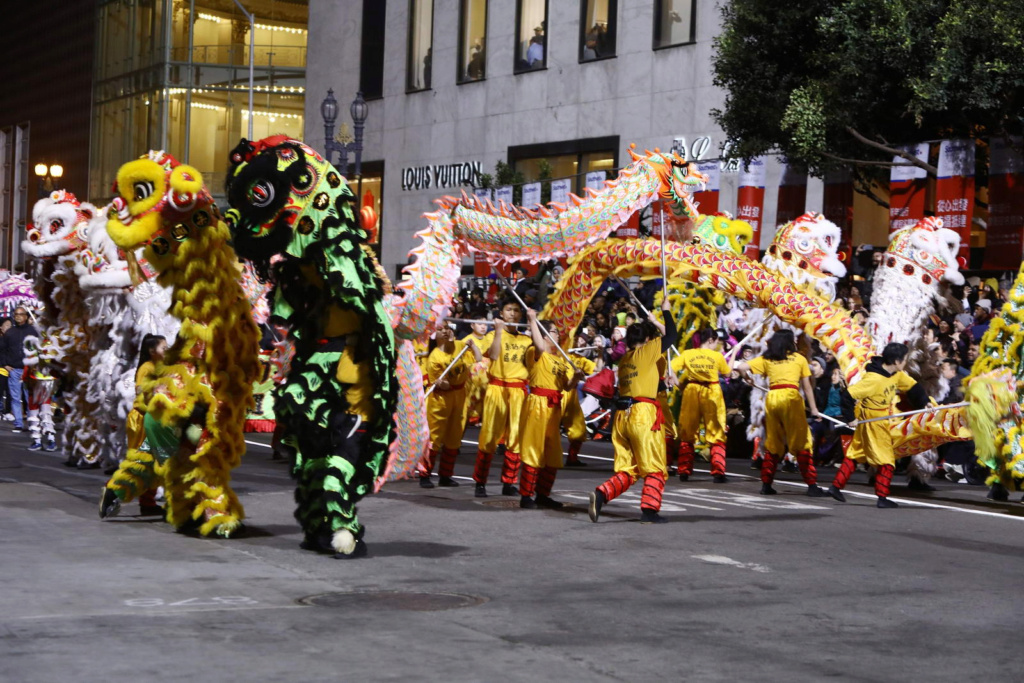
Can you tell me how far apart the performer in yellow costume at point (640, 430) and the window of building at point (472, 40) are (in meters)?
25.5

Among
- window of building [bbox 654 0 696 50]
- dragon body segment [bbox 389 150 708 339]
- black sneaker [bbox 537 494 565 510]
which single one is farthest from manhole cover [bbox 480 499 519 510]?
window of building [bbox 654 0 696 50]

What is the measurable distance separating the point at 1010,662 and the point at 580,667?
6.55 ft

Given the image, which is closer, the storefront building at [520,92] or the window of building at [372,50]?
the storefront building at [520,92]

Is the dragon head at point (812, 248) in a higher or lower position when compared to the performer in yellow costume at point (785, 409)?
higher

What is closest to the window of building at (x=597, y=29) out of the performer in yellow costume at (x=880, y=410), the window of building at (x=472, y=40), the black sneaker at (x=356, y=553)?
the window of building at (x=472, y=40)

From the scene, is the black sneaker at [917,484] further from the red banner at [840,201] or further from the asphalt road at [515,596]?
the red banner at [840,201]

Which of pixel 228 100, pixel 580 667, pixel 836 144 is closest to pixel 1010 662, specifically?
pixel 580 667

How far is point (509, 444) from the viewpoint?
1383 centimetres

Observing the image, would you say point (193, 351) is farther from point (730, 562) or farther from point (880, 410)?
point (880, 410)

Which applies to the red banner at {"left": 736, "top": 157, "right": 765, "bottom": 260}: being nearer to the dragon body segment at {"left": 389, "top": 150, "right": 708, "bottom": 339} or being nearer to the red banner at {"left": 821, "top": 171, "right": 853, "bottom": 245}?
the red banner at {"left": 821, "top": 171, "right": 853, "bottom": 245}

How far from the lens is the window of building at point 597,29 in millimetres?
32594

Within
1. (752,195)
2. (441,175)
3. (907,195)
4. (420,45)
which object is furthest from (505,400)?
(420,45)

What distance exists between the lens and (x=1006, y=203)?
2128cm

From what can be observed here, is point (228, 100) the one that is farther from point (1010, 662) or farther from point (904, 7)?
point (1010, 662)
